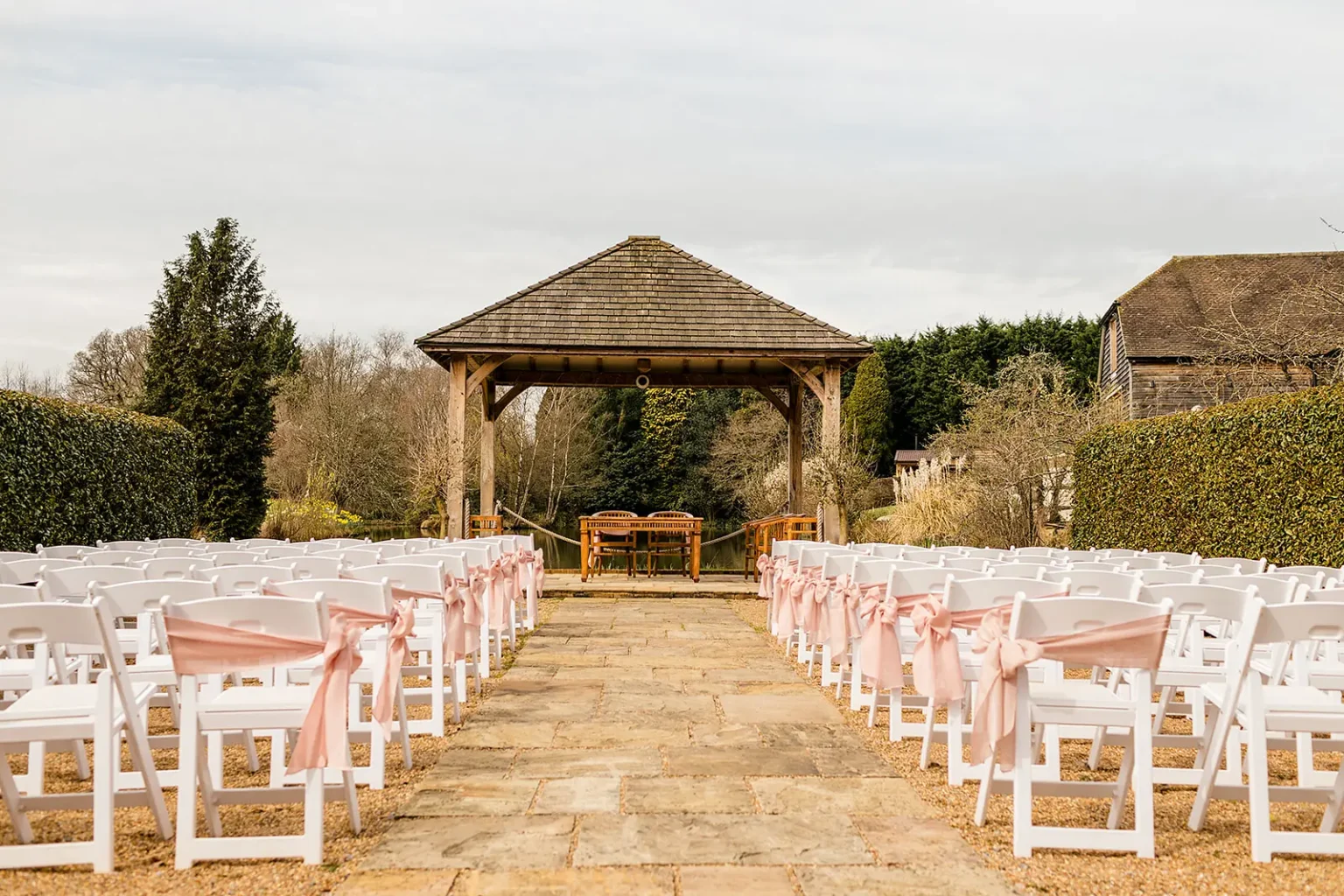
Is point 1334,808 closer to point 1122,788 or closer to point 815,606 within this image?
point 1122,788

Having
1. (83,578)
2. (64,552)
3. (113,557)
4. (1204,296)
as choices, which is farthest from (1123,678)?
(1204,296)

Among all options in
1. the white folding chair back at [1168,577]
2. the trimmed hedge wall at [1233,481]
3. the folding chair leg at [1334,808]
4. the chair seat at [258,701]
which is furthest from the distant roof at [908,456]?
the chair seat at [258,701]

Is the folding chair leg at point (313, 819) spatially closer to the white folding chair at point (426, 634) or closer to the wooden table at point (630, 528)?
the white folding chair at point (426, 634)

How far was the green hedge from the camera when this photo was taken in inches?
414

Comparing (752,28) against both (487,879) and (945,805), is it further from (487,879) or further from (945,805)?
(487,879)

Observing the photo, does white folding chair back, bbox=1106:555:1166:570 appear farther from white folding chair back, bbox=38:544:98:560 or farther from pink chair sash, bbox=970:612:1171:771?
white folding chair back, bbox=38:544:98:560

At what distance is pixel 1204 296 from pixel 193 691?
2940cm

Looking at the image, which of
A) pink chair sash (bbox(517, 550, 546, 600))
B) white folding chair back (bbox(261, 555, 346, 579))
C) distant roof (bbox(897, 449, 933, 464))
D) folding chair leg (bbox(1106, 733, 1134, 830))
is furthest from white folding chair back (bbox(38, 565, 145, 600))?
distant roof (bbox(897, 449, 933, 464))

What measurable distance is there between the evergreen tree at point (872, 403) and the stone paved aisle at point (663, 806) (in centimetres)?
3294

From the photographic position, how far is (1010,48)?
11539 mm

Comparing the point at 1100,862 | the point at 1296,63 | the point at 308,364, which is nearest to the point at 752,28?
the point at 1296,63

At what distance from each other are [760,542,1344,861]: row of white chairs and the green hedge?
7.89 meters

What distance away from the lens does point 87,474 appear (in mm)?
12203

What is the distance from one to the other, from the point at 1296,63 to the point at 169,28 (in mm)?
11944
